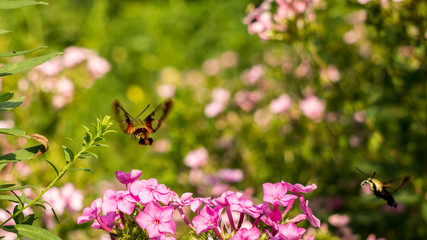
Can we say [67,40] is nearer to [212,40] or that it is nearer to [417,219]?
[212,40]

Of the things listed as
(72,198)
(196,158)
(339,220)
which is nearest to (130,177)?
(72,198)

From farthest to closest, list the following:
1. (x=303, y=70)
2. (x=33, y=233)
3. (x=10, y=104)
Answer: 1. (x=303, y=70)
2. (x=10, y=104)
3. (x=33, y=233)

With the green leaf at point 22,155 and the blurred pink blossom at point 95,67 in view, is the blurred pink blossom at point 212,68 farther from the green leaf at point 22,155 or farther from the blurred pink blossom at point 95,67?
the green leaf at point 22,155

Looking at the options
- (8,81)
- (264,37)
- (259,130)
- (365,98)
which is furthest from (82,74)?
(365,98)

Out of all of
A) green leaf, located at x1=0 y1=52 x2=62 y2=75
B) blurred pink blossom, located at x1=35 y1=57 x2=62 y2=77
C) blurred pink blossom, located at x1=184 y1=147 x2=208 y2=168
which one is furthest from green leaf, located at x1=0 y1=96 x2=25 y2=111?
blurred pink blossom, located at x1=35 y1=57 x2=62 y2=77

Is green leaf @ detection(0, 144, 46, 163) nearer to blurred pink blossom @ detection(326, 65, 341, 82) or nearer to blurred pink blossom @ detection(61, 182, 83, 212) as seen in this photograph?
blurred pink blossom @ detection(61, 182, 83, 212)

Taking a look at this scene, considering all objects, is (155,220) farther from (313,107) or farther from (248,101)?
(248,101)
